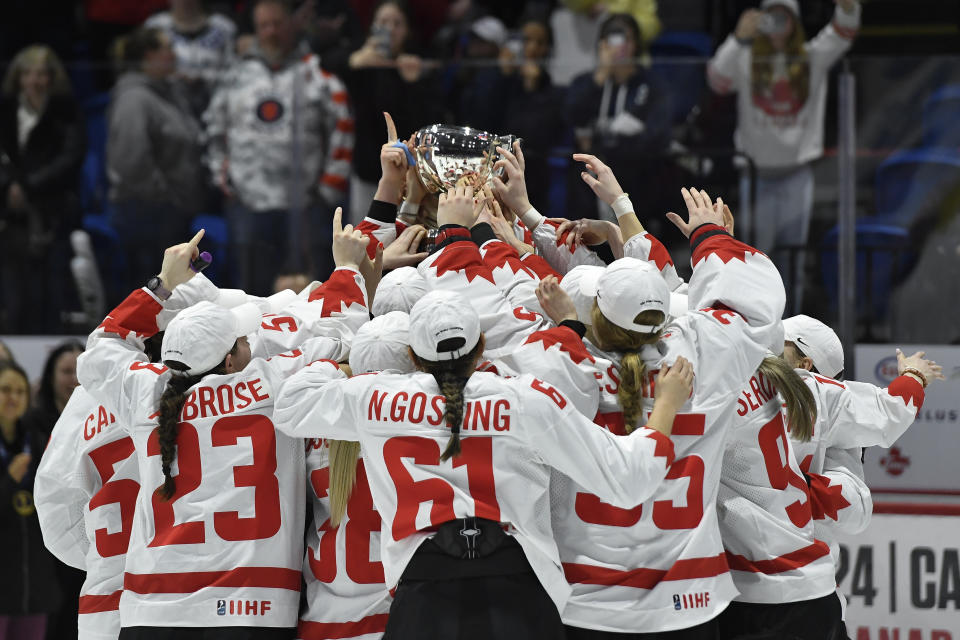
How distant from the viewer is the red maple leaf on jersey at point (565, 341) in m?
3.38

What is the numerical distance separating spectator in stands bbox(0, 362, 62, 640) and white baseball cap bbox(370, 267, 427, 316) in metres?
2.99

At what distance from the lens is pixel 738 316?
3.60m

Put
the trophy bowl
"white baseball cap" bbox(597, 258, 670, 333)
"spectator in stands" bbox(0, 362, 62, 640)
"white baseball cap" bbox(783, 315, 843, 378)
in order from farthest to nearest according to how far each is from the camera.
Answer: "spectator in stands" bbox(0, 362, 62, 640)
"white baseball cap" bbox(783, 315, 843, 378)
the trophy bowl
"white baseball cap" bbox(597, 258, 670, 333)

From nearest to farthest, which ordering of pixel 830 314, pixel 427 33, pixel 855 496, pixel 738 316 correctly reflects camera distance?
pixel 738 316
pixel 855 496
pixel 830 314
pixel 427 33

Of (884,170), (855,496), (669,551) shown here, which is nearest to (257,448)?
(669,551)

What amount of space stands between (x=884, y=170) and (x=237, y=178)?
11.6ft

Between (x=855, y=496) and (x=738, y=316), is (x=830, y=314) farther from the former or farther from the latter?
(x=738, y=316)

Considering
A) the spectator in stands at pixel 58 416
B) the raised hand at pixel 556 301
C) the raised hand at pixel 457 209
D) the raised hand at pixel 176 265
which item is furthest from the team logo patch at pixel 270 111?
the raised hand at pixel 556 301

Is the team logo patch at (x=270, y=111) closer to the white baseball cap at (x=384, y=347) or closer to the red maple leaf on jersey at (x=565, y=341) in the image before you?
the white baseball cap at (x=384, y=347)

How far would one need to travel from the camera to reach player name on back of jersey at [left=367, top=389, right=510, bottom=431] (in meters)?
3.18

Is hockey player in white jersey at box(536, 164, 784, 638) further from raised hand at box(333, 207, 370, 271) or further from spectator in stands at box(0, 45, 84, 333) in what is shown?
spectator in stands at box(0, 45, 84, 333)

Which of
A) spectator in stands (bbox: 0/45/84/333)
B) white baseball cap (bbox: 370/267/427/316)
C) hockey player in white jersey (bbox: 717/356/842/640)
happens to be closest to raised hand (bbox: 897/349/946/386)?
hockey player in white jersey (bbox: 717/356/842/640)

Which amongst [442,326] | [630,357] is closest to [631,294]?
[630,357]

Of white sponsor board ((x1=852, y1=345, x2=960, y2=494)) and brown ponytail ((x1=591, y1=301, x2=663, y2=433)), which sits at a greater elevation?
brown ponytail ((x1=591, y1=301, x2=663, y2=433))
